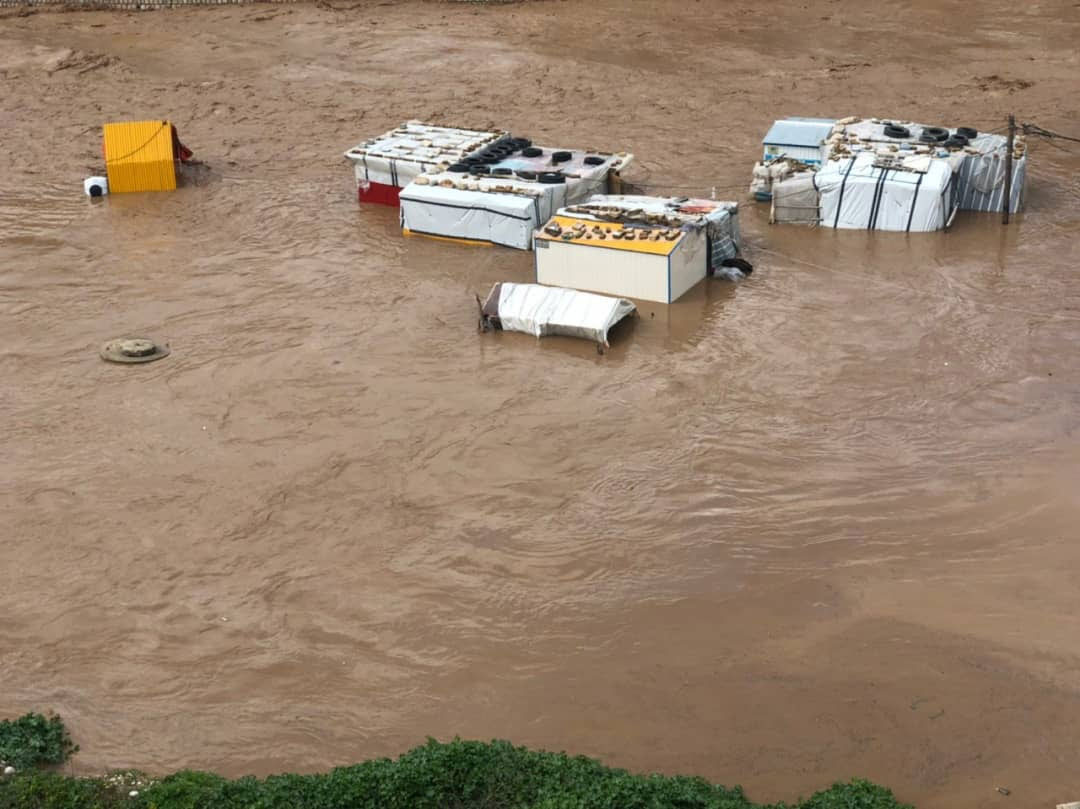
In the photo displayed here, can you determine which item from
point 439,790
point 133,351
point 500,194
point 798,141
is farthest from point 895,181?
point 439,790

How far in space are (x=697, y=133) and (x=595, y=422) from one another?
38.3 feet

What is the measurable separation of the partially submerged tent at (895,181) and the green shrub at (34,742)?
14.5 metres

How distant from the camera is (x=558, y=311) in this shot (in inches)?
673

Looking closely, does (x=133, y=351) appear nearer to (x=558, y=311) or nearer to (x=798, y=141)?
(x=558, y=311)

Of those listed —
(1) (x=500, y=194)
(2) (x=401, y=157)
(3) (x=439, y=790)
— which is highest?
(2) (x=401, y=157)

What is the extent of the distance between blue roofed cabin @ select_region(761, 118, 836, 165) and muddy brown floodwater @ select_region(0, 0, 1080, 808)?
1.01m

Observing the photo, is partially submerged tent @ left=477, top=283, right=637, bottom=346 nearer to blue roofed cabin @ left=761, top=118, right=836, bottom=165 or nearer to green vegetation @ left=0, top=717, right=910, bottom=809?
blue roofed cabin @ left=761, top=118, right=836, bottom=165

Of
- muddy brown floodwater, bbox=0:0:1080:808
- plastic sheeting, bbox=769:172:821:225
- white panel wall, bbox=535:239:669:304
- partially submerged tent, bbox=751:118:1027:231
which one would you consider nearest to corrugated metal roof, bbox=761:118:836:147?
partially submerged tent, bbox=751:118:1027:231

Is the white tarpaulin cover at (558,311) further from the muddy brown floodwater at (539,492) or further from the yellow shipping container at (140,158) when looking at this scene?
the yellow shipping container at (140,158)

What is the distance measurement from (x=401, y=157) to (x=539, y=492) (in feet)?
33.6

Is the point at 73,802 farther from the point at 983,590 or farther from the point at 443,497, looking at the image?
the point at 983,590

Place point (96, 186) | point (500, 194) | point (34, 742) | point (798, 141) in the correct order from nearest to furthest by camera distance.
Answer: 1. point (34, 742)
2. point (500, 194)
3. point (798, 141)
4. point (96, 186)

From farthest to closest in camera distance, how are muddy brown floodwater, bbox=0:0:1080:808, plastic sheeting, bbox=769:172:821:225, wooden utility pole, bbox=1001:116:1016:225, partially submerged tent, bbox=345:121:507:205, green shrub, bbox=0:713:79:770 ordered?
partially submerged tent, bbox=345:121:507:205, plastic sheeting, bbox=769:172:821:225, wooden utility pole, bbox=1001:116:1016:225, muddy brown floodwater, bbox=0:0:1080:808, green shrub, bbox=0:713:79:770

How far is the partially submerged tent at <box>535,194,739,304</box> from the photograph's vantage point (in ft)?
59.2
